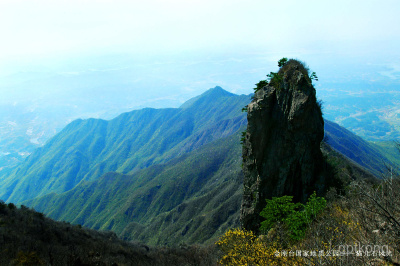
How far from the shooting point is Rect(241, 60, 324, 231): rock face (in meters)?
27.0

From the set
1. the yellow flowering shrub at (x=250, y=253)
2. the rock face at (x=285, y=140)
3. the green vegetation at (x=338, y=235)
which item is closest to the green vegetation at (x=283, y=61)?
the rock face at (x=285, y=140)

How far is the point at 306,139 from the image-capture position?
27219mm

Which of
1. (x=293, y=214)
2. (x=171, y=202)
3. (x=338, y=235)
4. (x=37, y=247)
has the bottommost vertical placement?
(x=171, y=202)

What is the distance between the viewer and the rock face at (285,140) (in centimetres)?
2696

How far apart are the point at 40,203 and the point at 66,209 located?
105 ft

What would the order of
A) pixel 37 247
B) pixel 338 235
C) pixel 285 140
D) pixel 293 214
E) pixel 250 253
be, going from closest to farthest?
1. pixel 338 235
2. pixel 250 253
3. pixel 37 247
4. pixel 293 214
5. pixel 285 140

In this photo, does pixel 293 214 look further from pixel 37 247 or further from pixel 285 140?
pixel 37 247

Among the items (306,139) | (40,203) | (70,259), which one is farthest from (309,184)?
(40,203)

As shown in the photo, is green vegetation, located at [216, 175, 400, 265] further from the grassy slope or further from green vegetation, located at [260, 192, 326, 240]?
the grassy slope

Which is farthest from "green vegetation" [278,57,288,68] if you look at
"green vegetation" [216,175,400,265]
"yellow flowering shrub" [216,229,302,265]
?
"yellow flowering shrub" [216,229,302,265]

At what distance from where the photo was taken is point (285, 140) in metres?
28.0

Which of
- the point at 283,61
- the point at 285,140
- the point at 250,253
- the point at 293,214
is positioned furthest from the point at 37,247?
the point at 283,61

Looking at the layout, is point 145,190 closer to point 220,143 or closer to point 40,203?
point 220,143

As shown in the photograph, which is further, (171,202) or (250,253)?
(171,202)
